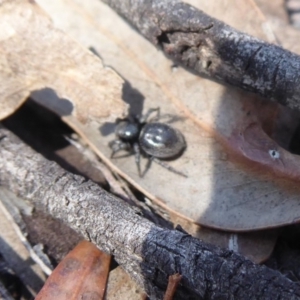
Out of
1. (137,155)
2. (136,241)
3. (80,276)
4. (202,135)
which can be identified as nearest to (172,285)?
(136,241)

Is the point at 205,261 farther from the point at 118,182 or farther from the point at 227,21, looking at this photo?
the point at 227,21

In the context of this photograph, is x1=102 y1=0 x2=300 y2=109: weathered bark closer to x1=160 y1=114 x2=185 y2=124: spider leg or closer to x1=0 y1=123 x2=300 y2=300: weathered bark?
x1=160 y1=114 x2=185 y2=124: spider leg

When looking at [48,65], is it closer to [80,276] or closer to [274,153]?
[80,276]

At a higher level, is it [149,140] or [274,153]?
[274,153]

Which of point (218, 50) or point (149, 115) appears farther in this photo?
point (149, 115)

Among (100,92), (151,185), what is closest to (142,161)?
(151,185)

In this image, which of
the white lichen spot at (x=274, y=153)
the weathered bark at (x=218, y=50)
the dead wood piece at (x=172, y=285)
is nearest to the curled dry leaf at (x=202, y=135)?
the white lichen spot at (x=274, y=153)

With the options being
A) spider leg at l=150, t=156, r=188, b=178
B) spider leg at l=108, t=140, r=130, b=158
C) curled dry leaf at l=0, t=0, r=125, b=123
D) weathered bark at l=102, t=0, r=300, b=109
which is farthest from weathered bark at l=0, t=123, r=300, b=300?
weathered bark at l=102, t=0, r=300, b=109
